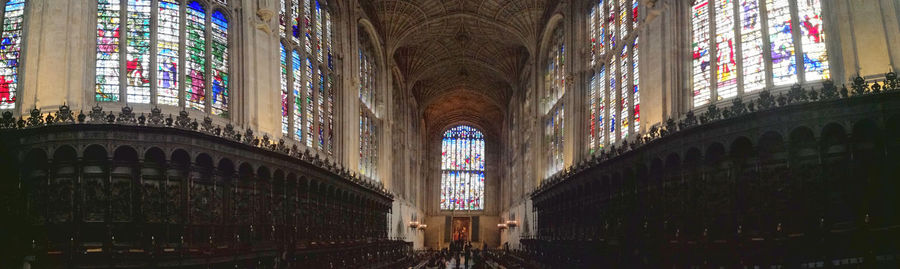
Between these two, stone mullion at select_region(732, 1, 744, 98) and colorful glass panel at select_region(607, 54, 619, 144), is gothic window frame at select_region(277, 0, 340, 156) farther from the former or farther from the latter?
stone mullion at select_region(732, 1, 744, 98)

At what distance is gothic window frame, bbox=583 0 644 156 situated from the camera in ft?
80.4

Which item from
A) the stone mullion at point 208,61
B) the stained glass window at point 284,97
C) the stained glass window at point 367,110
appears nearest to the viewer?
the stone mullion at point 208,61

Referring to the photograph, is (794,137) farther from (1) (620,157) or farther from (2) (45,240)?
(2) (45,240)

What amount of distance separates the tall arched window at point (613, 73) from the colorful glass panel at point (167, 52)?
15178 mm

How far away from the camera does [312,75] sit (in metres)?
27.8

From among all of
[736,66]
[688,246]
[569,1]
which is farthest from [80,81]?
[569,1]

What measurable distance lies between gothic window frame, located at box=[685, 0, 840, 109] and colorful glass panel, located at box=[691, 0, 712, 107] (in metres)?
0.03

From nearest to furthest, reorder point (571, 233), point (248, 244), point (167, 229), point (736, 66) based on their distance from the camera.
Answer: point (167, 229) → point (736, 66) → point (248, 244) → point (571, 233)

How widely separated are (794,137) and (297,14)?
1905 cm

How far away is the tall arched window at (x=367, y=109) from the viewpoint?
3806cm

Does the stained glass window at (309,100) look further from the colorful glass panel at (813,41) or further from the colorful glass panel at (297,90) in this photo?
the colorful glass panel at (813,41)

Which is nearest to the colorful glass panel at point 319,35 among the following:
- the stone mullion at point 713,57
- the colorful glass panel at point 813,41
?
the stone mullion at point 713,57

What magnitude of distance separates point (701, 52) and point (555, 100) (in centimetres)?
2023

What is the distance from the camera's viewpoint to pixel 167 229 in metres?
15.9
